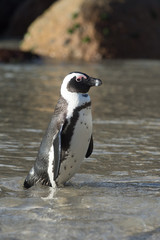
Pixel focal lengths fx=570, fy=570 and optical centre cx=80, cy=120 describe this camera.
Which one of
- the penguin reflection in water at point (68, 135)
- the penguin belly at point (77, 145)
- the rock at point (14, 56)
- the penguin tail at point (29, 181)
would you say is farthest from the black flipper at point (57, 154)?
the rock at point (14, 56)

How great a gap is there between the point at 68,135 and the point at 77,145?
12 centimetres

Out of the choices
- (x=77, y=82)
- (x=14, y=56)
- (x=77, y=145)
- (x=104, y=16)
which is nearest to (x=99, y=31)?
(x=104, y=16)

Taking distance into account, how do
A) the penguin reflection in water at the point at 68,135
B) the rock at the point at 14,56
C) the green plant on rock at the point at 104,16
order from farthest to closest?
1. the green plant on rock at the point at 104,16
2. the rock at the point at 14,56
3. the penguin reflection in water at the point at 68,135

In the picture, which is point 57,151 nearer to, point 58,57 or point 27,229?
point 27,229

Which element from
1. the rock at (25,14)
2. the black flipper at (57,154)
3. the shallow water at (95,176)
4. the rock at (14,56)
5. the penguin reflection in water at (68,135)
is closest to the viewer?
the shallow water at (95,176)

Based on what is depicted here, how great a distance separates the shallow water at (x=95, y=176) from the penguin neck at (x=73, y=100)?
2.33 ft

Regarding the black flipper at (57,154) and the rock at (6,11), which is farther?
the rock at (6,11)

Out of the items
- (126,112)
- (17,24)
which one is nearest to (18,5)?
(17,24)

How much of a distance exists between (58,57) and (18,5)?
1924 cm

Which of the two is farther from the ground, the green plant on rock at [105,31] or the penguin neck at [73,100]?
the green plant on rock at [105,31]

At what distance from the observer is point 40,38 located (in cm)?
2278

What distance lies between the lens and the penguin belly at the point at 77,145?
16.1ft

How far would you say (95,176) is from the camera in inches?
213

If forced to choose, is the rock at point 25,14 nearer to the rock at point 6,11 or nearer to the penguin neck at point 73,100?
the rock at point 6,11
